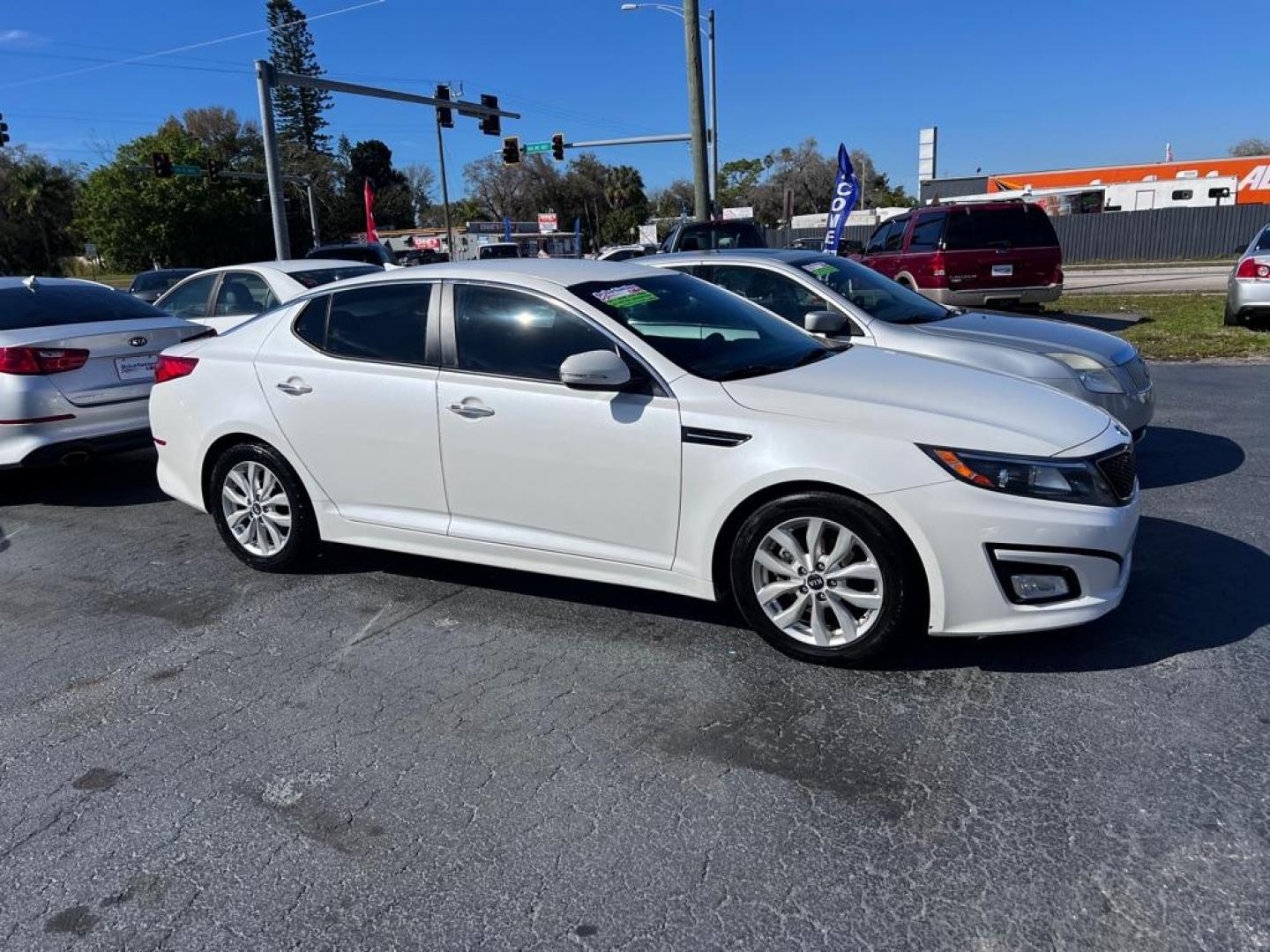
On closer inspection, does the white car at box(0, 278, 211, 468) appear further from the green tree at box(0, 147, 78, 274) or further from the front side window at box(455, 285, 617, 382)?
the green tree at box(0, 147, 78, 274)

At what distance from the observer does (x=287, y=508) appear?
5.09 m

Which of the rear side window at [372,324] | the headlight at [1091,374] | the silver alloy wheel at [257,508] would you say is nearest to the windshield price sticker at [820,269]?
the headlight at [1091,374]

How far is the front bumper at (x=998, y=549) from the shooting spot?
3490mm

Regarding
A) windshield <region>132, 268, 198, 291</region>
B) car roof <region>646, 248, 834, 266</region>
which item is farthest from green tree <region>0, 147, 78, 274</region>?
car roof <region>646, 248, 834, 266</region>

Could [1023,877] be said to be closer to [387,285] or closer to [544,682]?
[544,682]

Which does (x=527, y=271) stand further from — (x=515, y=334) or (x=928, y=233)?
(x=928, y=233)

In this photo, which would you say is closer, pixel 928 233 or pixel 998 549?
pixel 998 549

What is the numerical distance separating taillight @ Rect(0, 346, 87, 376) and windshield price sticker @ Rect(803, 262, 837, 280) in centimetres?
519

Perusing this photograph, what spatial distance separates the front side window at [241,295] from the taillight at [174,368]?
3.93 meters

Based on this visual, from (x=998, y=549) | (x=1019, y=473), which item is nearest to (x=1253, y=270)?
(x=1019, y=473)

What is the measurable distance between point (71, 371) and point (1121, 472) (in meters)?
6.47

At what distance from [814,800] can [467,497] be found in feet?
7.18

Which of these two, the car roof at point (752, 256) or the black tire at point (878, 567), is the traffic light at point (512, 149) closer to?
the car roof at point (752, 256)

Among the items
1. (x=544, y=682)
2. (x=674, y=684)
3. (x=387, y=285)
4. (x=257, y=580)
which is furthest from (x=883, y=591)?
(x=257, y=580)
